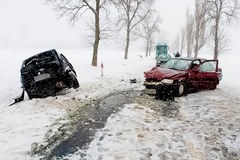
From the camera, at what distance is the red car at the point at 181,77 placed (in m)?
11.8

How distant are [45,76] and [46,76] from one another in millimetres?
37

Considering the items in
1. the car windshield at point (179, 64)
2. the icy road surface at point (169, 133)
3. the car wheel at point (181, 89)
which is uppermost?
the car windshield at point (179, 64)

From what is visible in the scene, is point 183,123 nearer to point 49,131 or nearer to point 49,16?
point 49,131

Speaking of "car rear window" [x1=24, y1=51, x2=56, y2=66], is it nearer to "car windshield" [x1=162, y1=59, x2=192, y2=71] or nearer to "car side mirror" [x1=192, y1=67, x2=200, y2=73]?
"car windshield" [x1=162, y1=59, x2=192, y2=71]

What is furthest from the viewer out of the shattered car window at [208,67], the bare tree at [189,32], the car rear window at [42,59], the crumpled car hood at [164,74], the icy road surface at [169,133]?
the bare tree at [189,32]

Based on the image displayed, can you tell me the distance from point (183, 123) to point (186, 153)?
2.21 m

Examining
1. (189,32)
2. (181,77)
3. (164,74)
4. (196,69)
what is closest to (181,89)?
(181,77)

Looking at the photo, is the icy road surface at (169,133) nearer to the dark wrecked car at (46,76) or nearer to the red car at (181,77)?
the red car at (181,77)

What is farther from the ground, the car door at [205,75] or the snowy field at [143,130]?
the car door at [205,75]

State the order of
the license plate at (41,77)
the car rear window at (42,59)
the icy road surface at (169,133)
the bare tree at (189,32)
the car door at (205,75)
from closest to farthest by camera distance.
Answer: the icy road surface at (169,133), the license plate at (41,77), the car rear window at (42,59), the car door at (205,75), the bare tree at (189,32)

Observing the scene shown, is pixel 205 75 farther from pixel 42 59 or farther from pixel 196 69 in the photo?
pixel 42 59

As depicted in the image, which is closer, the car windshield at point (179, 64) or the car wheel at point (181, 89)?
the car wheel at point (181, 89)

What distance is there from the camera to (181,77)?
1209 centimetres

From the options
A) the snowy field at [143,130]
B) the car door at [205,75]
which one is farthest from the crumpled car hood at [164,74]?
the snowy field at [143,130]
